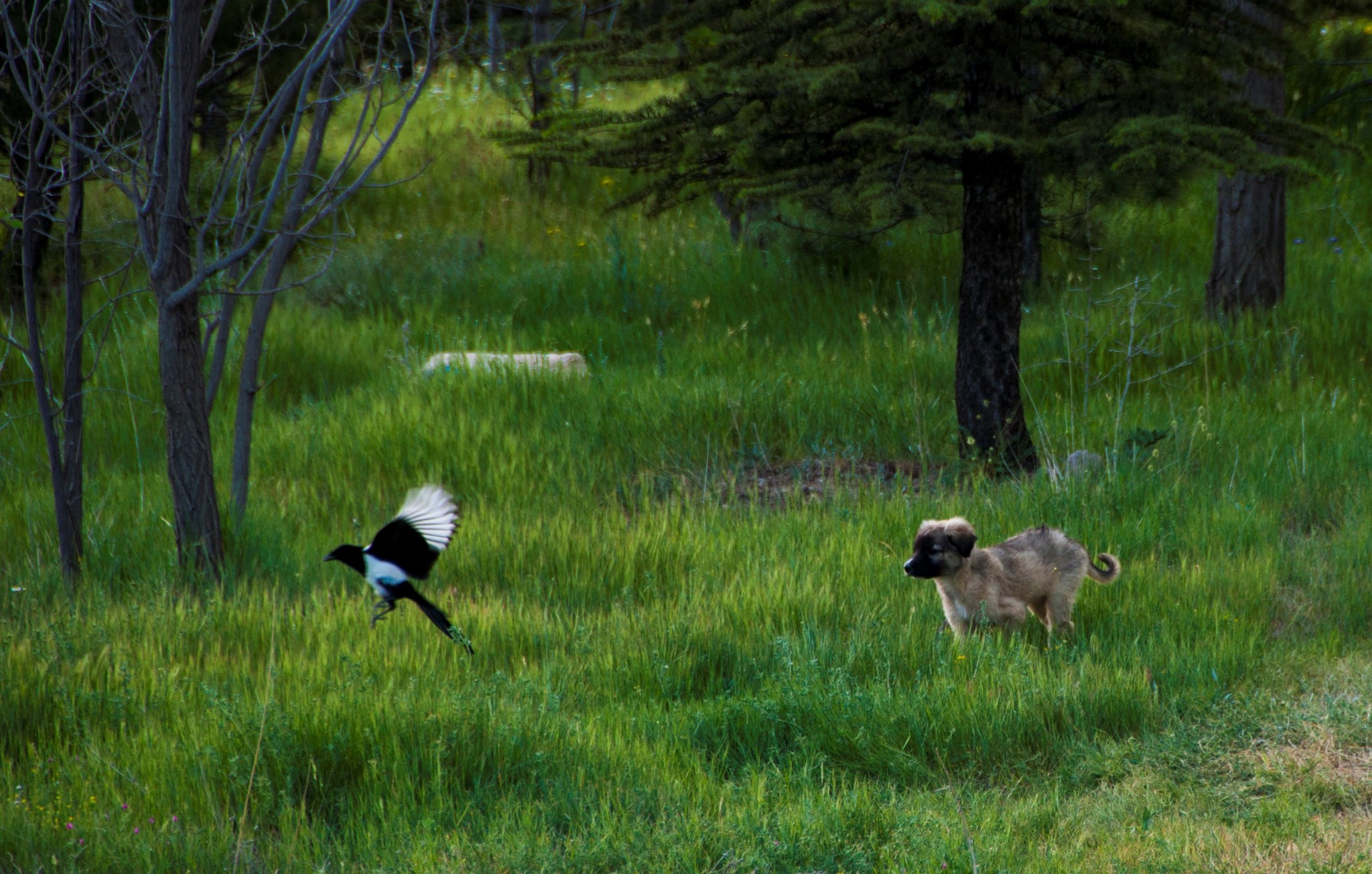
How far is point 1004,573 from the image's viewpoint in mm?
5062

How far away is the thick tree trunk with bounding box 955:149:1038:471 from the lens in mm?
6910

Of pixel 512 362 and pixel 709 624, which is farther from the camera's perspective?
pixel 512 362

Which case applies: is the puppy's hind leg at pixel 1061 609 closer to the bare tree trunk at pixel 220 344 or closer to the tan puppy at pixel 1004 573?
the tan puppy at pixel 1004 573

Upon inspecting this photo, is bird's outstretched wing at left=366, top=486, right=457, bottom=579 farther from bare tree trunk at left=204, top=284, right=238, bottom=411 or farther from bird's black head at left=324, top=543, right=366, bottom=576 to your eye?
bare tree trunk at left=204, top=284, right=238, bottom=411

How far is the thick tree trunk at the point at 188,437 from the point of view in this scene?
5121 millimetres

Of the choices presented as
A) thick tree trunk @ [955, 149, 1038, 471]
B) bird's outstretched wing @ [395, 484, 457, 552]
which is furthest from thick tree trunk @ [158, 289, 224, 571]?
thick tree trunk @ [955, 149, 1038, 471]

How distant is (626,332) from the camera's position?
10047 mm

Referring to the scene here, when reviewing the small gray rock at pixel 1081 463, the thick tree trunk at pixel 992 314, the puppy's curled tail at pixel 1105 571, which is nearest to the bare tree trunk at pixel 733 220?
the thick tree trunk at pixel 992 314

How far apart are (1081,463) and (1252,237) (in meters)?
4.29

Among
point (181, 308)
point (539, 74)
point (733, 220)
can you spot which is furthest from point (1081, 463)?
point (539, 74)

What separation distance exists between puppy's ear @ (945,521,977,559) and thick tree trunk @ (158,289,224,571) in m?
3.23

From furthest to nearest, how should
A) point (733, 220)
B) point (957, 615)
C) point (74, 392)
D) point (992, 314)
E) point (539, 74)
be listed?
point (539, 74)
point (733, 220)
point (992, 314)
point (74, 392)
point (957, 615)

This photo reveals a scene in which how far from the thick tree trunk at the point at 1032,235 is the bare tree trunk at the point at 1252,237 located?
1.48 metres

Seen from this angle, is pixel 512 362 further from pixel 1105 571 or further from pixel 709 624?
pixel 1105 571
